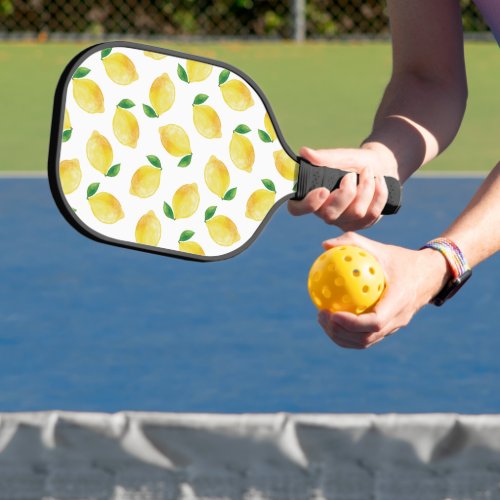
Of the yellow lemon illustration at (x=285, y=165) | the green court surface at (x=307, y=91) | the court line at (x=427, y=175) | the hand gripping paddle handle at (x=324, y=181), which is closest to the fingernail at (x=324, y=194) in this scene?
the hand gripping paddle handle at (x=324, y=181)

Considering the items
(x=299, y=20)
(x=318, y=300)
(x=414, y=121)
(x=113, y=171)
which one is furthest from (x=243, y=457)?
(x=299, y=20)

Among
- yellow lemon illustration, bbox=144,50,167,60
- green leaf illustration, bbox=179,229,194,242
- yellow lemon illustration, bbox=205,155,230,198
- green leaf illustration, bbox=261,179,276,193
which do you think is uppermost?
yellow lemon illustration, bbox=144,50,167,60

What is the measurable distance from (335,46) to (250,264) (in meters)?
7.28

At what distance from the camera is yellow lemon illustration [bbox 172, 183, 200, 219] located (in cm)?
234

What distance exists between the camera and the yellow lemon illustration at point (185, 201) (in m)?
2.34

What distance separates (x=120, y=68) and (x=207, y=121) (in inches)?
8.5

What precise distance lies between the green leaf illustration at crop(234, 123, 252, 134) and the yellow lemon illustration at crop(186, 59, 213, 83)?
0.12 metres

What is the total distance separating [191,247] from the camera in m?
2.33

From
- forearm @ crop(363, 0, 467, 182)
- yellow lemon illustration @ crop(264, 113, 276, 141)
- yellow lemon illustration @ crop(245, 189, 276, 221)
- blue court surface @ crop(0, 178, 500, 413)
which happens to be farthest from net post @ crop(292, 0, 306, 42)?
yellow lemon illustration @ crop(245, 189, 276, 221)

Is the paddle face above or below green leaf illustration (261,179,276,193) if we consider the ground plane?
above

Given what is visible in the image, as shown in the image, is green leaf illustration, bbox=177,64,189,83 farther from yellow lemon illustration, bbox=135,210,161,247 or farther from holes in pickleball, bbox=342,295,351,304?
holes in pickleball, bbox=342,295,351,304

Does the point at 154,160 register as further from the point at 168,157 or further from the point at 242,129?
the point at 242,129

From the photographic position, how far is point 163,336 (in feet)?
15.7

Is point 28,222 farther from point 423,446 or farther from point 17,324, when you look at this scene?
point 423,446
